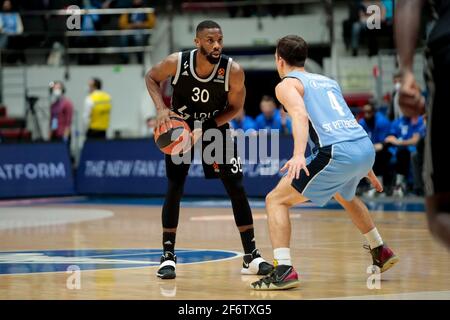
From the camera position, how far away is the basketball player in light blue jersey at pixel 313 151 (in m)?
6.85

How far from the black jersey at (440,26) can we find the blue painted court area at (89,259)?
16.4 ft

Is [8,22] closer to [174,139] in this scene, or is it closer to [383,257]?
[174,139]

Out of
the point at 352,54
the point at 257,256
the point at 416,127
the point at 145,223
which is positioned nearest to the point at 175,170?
the point at 257,256

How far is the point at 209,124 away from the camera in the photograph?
26.5 feet

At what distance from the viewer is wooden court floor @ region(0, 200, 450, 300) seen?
22.1 ft

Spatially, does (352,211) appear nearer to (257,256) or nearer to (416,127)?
(257,256)

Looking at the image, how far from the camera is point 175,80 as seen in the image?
8125 millimetres

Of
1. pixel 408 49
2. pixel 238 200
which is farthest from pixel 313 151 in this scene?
pixel 408 49

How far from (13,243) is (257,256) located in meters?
3.85

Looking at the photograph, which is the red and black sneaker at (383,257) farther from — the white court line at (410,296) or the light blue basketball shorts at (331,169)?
the white court line at (410,296)

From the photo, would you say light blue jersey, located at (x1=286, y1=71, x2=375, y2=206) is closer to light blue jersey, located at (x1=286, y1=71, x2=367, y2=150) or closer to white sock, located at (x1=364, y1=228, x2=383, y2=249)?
light blue jersey, located at (x1=286, y1=71, x2=367, y2=150)

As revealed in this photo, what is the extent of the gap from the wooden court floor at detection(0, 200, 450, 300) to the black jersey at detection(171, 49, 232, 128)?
1313 millimetres

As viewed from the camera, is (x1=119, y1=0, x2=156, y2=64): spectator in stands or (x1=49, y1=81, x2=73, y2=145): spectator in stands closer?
(x1=49, y1=81, x2=73, y2=145): spectator in stands

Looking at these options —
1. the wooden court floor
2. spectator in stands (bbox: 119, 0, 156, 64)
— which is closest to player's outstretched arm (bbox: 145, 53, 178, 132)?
the wooden court floor
